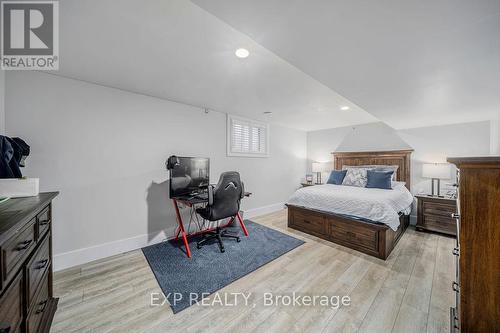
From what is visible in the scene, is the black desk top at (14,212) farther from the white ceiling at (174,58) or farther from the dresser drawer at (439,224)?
the dresser drawer at (439,224)

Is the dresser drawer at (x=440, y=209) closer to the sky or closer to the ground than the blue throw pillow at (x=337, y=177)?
closer to the ground

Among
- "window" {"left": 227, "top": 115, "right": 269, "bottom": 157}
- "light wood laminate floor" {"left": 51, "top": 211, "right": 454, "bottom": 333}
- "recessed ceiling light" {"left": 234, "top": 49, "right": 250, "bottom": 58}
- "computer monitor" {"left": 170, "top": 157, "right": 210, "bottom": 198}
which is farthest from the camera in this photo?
A: "window" {"left": 227, "top": 115, "right": 269, "bottom": 157}

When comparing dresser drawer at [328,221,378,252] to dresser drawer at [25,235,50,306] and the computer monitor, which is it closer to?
the computer monitor

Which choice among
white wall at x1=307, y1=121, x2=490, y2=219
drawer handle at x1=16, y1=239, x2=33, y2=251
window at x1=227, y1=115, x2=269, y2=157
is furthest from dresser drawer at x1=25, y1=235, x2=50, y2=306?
white wall at x1=307, y1=121, x2=490, y2=219

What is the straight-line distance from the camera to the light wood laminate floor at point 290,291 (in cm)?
143

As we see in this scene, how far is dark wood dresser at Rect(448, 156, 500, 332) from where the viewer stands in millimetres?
861

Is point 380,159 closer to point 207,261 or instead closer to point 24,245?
point 207,261

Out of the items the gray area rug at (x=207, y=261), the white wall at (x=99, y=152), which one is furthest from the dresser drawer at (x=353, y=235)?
the white wall at (x=99, y=152)

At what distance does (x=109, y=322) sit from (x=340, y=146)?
5.24 m

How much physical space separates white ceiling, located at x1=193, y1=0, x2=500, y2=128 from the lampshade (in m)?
1.42

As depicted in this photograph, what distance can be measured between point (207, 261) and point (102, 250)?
1.37 metres

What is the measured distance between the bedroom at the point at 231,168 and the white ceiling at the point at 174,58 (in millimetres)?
18

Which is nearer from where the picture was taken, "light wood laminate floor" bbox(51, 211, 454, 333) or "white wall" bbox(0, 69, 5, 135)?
"light wood laminate floor" bbox(51, 211, 454, 333)

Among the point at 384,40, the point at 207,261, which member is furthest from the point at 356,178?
the point at 207,261
